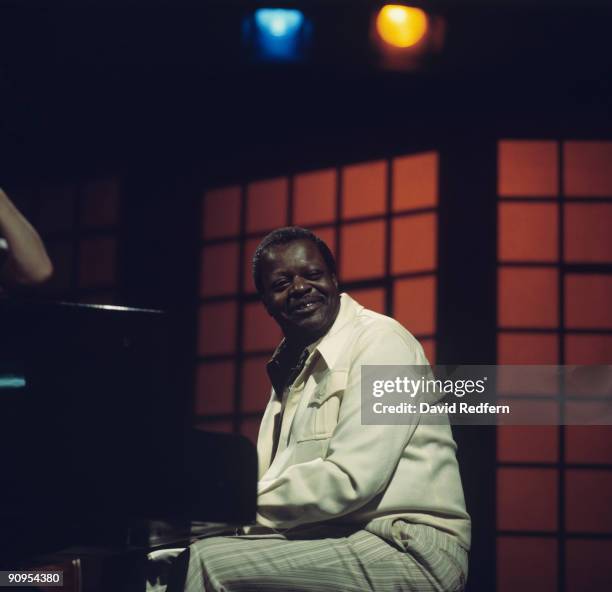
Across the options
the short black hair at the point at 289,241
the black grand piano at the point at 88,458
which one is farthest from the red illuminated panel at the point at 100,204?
the black grand piano at the point at 88,458

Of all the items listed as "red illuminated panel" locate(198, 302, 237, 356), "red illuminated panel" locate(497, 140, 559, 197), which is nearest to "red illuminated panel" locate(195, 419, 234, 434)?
"red illuminated panel" locate(198, 302, 237, 356)

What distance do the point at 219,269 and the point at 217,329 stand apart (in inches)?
10.0

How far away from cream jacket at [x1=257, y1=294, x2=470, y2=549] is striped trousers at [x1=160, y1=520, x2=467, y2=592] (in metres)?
0.06

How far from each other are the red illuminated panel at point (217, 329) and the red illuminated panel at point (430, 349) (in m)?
0.80

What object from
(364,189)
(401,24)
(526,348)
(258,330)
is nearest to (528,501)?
(526,348)

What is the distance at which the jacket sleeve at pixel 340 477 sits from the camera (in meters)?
2.01

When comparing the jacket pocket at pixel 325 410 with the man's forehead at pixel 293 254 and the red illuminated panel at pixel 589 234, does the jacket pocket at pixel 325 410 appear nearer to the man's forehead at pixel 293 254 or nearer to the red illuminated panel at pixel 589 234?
the man's forehead at pixel 293 254

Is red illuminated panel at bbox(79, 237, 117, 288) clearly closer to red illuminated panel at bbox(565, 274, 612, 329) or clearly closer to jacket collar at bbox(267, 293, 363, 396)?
jacket collar at bbox(267, 293, 363, 396)

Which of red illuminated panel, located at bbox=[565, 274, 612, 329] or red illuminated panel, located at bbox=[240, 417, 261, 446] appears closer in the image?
red illuminated panel, located at bbox=[565, 274, 612, 329]

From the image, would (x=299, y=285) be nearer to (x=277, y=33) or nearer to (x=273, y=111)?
(x=277, y=33)

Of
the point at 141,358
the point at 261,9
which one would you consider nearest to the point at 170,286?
the point at 261,9

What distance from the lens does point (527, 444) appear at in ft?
11.2

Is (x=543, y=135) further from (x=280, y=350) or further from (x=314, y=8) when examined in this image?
(x=280, y=350)

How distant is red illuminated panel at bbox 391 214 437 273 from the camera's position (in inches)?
140
